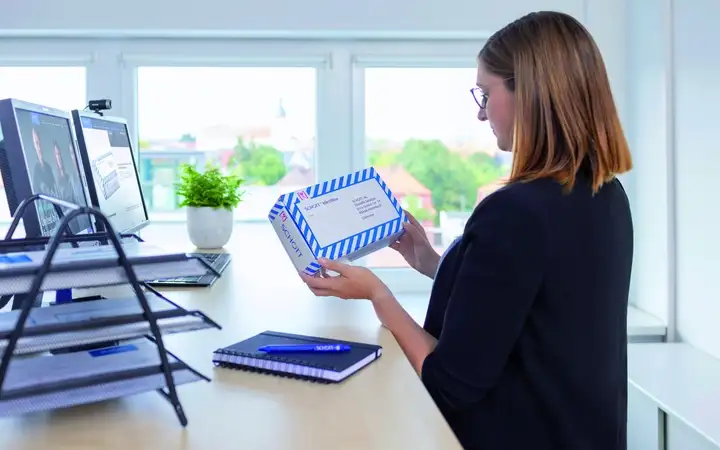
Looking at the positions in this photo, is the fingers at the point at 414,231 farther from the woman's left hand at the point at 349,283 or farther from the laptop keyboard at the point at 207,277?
the laptop keyboard at the point at 207,277

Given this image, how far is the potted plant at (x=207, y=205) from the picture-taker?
2.25 m

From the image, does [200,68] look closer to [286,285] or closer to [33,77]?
[33,77]

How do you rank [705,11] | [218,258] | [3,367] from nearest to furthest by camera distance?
[3,367] < [218,258] < [705,11]

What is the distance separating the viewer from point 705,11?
227cm

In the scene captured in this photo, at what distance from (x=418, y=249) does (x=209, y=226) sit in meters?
0.94

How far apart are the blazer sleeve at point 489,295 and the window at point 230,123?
184cm

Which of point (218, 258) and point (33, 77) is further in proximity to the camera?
point (33, 77)

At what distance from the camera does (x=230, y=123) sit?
2.81 meters

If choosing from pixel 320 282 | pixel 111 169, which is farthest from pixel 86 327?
pixel 111 169

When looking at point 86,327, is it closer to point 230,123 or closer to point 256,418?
point 256,418

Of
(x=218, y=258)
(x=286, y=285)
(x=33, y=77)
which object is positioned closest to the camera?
(x=286, y=285)

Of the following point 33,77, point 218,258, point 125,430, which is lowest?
point 125,430

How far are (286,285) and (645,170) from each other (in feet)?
5.39

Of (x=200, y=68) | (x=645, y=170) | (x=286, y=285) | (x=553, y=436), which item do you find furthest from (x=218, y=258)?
(x=645, y=170)
